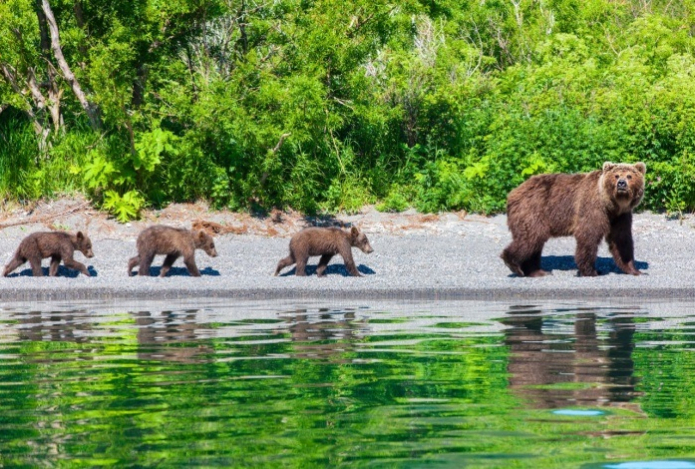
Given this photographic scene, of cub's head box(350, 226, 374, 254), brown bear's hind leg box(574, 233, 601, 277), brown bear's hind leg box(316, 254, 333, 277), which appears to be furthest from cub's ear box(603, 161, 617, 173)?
brown bear's hind leg box(316, 254, 333, 277)

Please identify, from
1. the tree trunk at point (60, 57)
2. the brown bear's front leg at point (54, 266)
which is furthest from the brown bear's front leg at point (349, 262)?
the tree trunk at point (60, 57)

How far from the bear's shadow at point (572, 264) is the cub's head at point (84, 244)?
23.0ft

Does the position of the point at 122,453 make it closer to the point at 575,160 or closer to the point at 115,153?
the point at 115,153

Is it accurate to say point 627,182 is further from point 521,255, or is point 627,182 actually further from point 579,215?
point 521,255

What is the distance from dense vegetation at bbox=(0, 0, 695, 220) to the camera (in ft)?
70.7

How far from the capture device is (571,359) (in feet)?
29.6

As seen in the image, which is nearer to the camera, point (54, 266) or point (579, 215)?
point (579, 215)

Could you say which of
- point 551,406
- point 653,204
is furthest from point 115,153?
point 551,406

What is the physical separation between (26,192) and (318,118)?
219 inches

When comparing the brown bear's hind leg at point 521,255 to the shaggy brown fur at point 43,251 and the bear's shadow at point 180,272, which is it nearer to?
the bear's shadow at point 180,272

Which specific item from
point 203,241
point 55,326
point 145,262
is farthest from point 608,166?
point 55,326

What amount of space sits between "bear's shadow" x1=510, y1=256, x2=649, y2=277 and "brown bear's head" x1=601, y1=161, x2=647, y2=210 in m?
1.45

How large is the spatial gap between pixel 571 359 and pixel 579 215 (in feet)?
27.6

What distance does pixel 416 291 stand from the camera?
15500 millimetres
